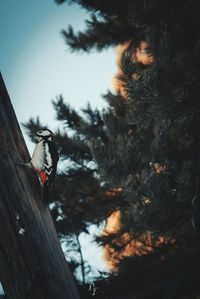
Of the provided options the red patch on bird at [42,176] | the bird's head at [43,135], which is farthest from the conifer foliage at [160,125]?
the red patch on bird at [42,176]

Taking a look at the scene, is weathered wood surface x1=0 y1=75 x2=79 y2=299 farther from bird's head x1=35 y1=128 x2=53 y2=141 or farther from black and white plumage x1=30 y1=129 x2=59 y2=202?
bird's head x1=35 y1=128 x2=53 y2=141

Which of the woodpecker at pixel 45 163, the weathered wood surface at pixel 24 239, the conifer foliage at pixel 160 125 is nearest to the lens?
the weathered wood surface at pixel 24 239

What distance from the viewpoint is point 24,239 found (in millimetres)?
1405

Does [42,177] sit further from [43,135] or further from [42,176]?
[43,135]

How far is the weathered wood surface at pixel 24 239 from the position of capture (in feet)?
4.56

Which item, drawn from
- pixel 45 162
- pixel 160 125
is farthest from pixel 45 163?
pixel 160 125

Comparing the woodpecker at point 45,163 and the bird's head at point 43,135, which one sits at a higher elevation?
the bird's head at point 43,135

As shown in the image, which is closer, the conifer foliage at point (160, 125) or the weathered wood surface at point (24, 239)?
the weathered wood surface at point (24, 239)

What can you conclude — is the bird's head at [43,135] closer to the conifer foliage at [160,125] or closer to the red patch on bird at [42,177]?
the red patch on bird at [42,177]

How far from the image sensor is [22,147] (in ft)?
5.27

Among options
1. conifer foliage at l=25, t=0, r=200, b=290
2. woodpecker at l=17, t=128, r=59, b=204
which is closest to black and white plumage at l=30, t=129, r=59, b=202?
woodpecker at l=17, t=128, r=59, b=204

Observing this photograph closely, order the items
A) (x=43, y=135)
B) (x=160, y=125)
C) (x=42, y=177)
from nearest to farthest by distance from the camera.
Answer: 1. (x=42, y=177)
2. (x=43, y=135)
3. (x=160, y=125)

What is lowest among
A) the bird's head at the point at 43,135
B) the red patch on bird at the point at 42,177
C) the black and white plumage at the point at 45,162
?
the red patch on bird at the point at 42,177

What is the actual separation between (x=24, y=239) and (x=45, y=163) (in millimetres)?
376
